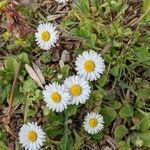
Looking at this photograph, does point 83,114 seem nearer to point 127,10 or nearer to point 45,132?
point 45,132

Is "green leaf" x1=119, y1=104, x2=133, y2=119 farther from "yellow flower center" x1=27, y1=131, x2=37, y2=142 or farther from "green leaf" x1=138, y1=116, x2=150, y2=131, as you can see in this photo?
"yellow flower center" x1=27, y1=131, x2=37, y2=142

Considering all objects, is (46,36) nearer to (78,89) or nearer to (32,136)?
(78,89)

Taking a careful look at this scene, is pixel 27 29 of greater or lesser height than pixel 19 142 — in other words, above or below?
above

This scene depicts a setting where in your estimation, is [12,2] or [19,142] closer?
[19,142]

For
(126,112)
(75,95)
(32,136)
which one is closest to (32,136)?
(32,136)

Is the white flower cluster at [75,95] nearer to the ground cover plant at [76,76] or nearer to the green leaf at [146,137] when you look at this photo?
the ground cover plant at [76,76]

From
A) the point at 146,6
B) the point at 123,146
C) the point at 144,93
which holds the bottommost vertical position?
the point at 123,146

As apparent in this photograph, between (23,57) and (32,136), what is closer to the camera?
(32,136)

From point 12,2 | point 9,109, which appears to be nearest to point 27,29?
point 12,2
